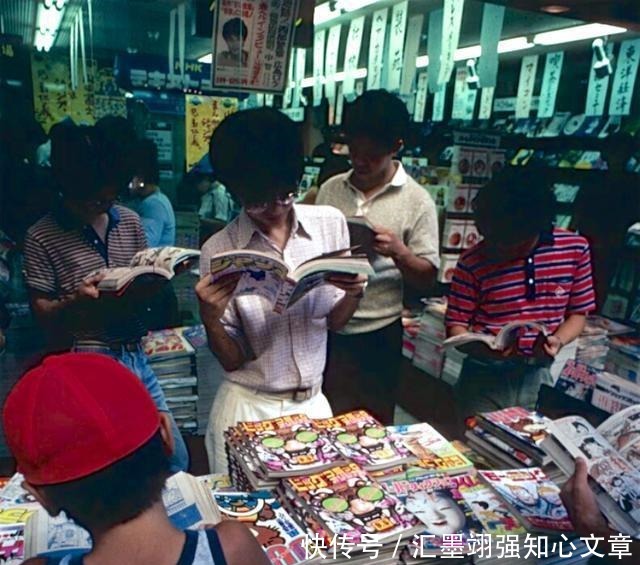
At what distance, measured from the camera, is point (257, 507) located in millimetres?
1267

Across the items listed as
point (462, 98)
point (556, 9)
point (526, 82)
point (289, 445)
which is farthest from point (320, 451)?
point (462, 98)

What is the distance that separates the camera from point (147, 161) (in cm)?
270

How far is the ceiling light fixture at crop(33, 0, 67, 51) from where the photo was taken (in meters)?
2.58

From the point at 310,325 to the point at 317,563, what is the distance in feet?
2.15

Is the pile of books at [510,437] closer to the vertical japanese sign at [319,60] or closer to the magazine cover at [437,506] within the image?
the magazine cover at [437,506]

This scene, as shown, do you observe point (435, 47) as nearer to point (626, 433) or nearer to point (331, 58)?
point (331, 58)

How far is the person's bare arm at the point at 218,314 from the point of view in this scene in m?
1.47

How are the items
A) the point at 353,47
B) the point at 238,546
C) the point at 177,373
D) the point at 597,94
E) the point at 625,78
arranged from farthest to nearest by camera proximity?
the point at 597,94, the point at 625,78, the point at 353,47, the point at 177,373, the point at 238,546

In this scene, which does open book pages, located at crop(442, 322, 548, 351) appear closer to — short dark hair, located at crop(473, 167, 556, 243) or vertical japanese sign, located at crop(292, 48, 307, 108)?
short dark hair, located at crop(473, 167, 556, 243)

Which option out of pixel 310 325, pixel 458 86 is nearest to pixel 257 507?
pixel 310 325

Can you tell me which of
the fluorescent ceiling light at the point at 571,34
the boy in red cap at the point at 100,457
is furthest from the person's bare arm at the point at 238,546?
the fluorescent ceiling light at the point at 571,34

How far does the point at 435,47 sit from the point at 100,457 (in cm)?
309

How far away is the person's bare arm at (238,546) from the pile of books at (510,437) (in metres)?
0.94

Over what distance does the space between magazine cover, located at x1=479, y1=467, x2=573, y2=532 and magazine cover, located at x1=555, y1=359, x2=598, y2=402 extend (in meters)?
0.32
